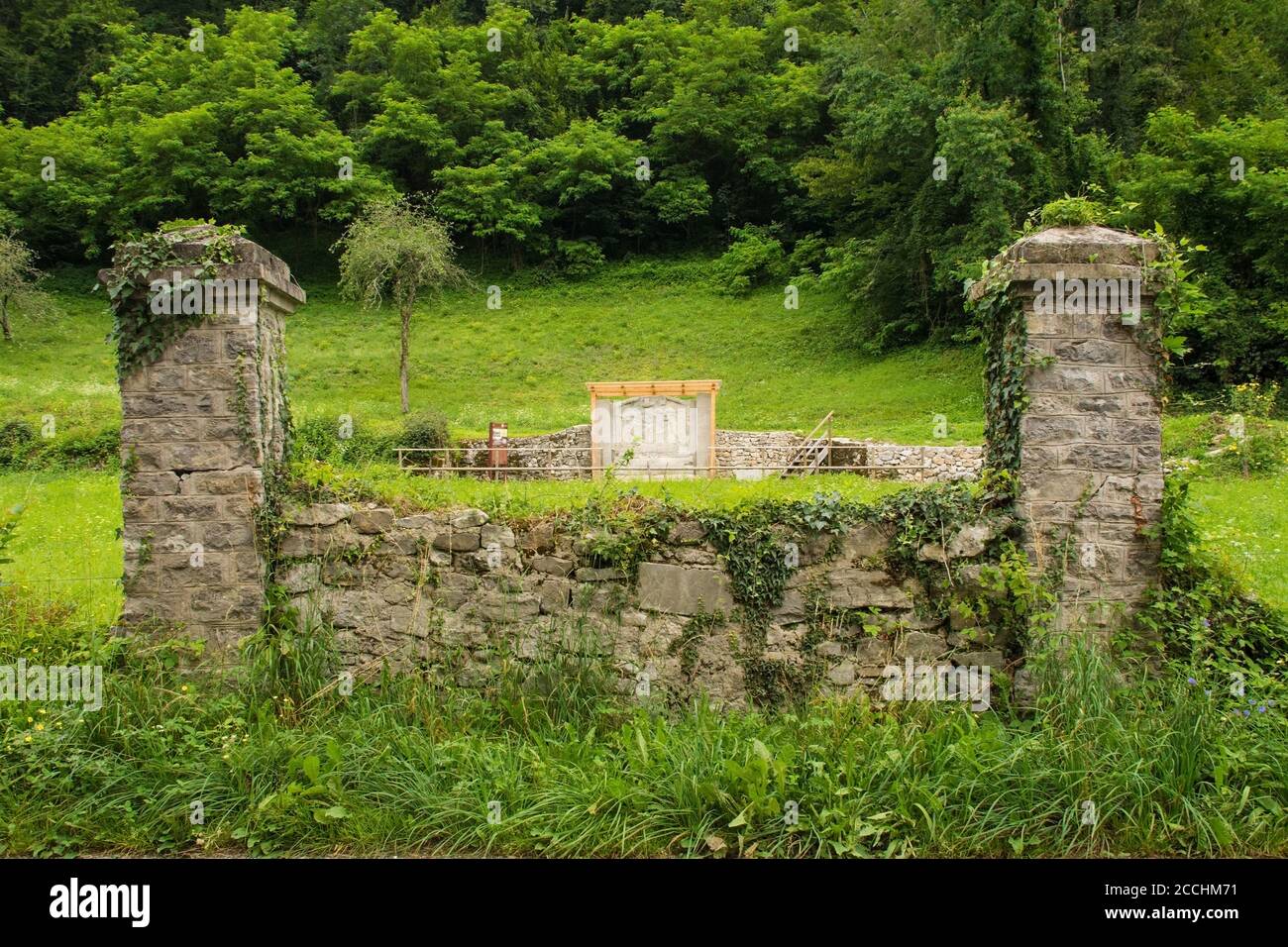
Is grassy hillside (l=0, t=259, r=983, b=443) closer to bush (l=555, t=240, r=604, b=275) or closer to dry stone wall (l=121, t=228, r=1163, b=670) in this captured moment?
bush (l=555, t=240, r=604, b=275)

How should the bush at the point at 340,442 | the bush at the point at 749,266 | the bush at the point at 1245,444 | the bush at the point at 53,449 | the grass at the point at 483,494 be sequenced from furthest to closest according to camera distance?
the bush at the point at 749,266, the bush at the point at 53,449, the bush at the point at 1245,444, the bush at the point at 340,442, the grass at the point at 483,494

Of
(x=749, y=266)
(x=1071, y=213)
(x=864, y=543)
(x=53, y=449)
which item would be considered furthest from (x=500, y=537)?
(x=749, y=266)

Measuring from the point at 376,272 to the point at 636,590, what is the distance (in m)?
24.8

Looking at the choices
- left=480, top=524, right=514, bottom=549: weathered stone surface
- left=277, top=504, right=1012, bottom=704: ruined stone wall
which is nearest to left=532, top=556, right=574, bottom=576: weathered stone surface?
left=277, top=504, right=1012, bottom=704: ruined stone wall

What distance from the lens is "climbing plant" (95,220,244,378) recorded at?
17.6ft

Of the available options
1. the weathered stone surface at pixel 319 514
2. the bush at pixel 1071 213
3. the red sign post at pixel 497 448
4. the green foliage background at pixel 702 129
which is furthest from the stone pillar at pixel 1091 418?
the green foliage background at pixel 702 129

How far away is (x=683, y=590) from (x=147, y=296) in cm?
399

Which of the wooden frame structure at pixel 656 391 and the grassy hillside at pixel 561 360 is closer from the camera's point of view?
the wooden frame structure at pixel 656 391

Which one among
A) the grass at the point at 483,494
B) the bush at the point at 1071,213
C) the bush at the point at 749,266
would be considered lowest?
the grass at the point at 483,494

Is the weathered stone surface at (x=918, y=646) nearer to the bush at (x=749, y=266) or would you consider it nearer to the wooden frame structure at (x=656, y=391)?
the wooden frame structure at (x=656, y=391)

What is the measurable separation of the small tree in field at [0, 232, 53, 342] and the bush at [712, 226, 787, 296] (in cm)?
2645

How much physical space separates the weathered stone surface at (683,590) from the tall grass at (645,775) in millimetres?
678

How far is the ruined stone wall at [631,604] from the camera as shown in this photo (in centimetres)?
541

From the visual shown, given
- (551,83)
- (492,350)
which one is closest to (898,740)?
(492,350)
